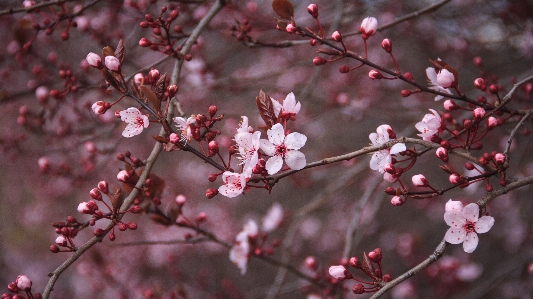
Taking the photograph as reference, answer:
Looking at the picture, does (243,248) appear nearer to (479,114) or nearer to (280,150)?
(280,150)

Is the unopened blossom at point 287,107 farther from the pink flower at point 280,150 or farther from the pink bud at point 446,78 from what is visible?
the pink bud at point 446,78

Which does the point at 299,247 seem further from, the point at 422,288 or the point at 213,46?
the point at 213,46

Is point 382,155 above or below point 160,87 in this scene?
below

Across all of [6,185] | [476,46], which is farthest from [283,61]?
[6,185]

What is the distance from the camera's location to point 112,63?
1462 millimetres

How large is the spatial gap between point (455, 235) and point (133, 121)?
1.18m

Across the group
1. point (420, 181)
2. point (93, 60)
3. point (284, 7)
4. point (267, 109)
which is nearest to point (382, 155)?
point (420, 181)

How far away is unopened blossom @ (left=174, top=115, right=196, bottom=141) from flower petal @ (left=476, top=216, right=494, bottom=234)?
3.29ft

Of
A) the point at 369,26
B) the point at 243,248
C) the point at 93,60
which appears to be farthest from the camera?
the point at 243,248

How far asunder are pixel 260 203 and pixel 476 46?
349cm

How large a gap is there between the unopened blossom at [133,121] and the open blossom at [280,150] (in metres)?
0.44

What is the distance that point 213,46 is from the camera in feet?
19.7

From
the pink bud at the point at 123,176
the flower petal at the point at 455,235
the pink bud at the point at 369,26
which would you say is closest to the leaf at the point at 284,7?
the pink bud at the point at 369,26

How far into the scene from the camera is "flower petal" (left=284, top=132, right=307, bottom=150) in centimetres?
147
